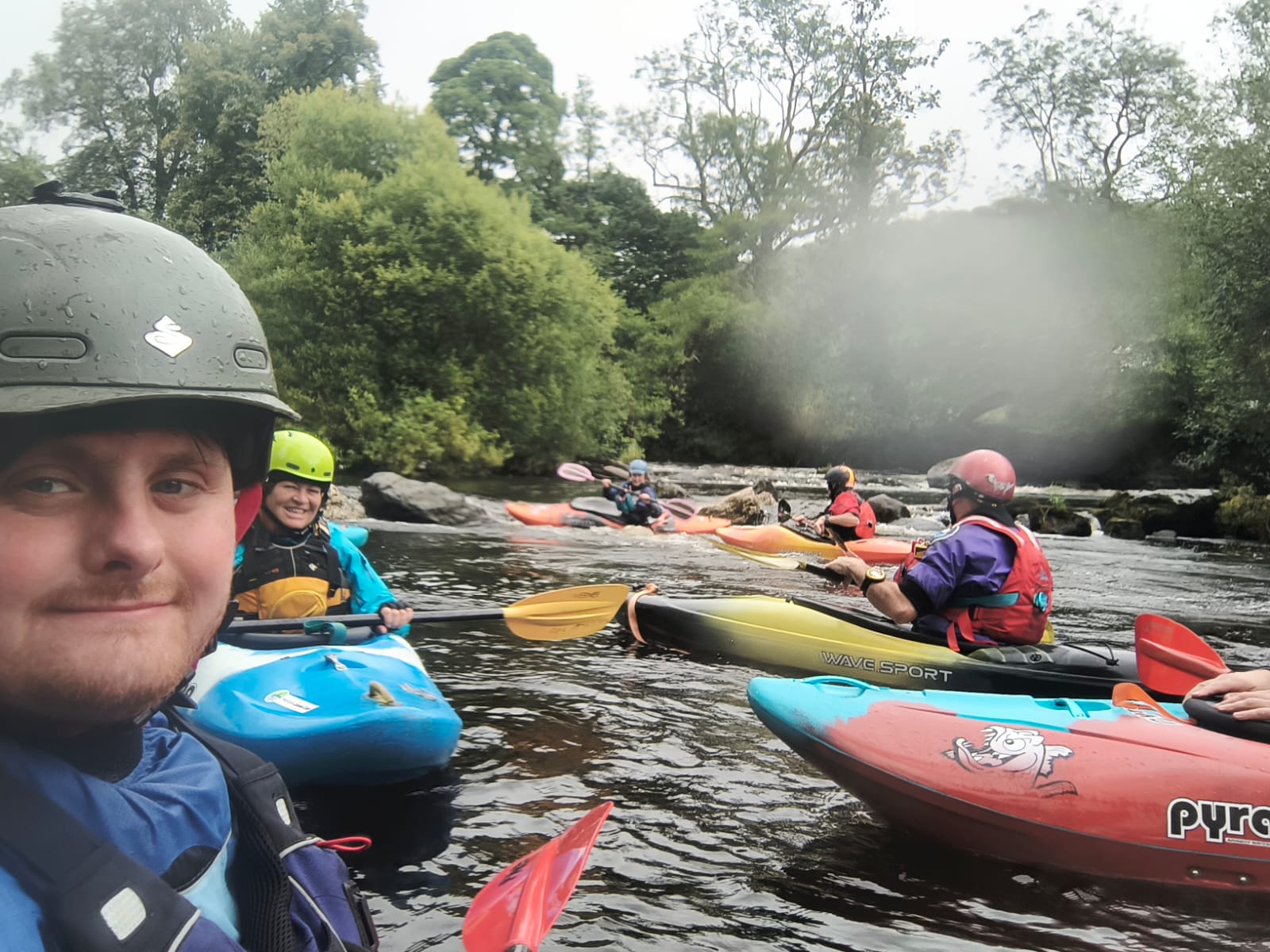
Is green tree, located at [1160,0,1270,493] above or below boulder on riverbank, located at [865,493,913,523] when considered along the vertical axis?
above

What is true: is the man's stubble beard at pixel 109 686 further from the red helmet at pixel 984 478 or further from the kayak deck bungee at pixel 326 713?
the red helmet at pixel 984 478

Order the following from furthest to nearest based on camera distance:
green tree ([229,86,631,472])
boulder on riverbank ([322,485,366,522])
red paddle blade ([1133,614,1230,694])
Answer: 1. green tree ([229,86,631,472])
2. boulder on riverbank ([322,485,366,522])
3. red paddle blade ([1133,614,1230,694])

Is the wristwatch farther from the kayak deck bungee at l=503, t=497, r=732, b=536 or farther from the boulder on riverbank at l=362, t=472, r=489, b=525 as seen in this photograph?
the boulder on riverbank at l=362, t=472, r=489, b=525

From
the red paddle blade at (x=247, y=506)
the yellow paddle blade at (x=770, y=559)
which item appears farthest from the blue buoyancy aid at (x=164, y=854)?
the yellow paddle blade at (x=770, y=559)

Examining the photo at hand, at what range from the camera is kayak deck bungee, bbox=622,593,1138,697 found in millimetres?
4668

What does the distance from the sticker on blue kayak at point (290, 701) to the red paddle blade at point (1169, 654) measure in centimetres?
341

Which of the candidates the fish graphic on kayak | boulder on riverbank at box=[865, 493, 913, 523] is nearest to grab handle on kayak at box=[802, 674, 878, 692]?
the fish graphic on kayak

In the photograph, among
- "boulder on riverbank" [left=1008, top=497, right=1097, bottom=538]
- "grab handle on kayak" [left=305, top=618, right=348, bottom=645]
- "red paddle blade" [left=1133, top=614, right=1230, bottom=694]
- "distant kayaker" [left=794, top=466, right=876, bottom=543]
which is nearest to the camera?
"grab handle on kayak" [left=305, top=618, right=348, bottom=645]

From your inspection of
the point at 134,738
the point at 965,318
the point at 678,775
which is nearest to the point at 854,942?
the point at 678,775

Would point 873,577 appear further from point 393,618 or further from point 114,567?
point 114,567

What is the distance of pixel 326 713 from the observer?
312 cm

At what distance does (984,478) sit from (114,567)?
4193 millimetres

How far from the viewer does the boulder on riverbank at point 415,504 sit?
1251 centimetres

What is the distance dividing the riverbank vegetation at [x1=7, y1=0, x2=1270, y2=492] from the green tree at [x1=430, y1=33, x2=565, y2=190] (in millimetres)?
91
